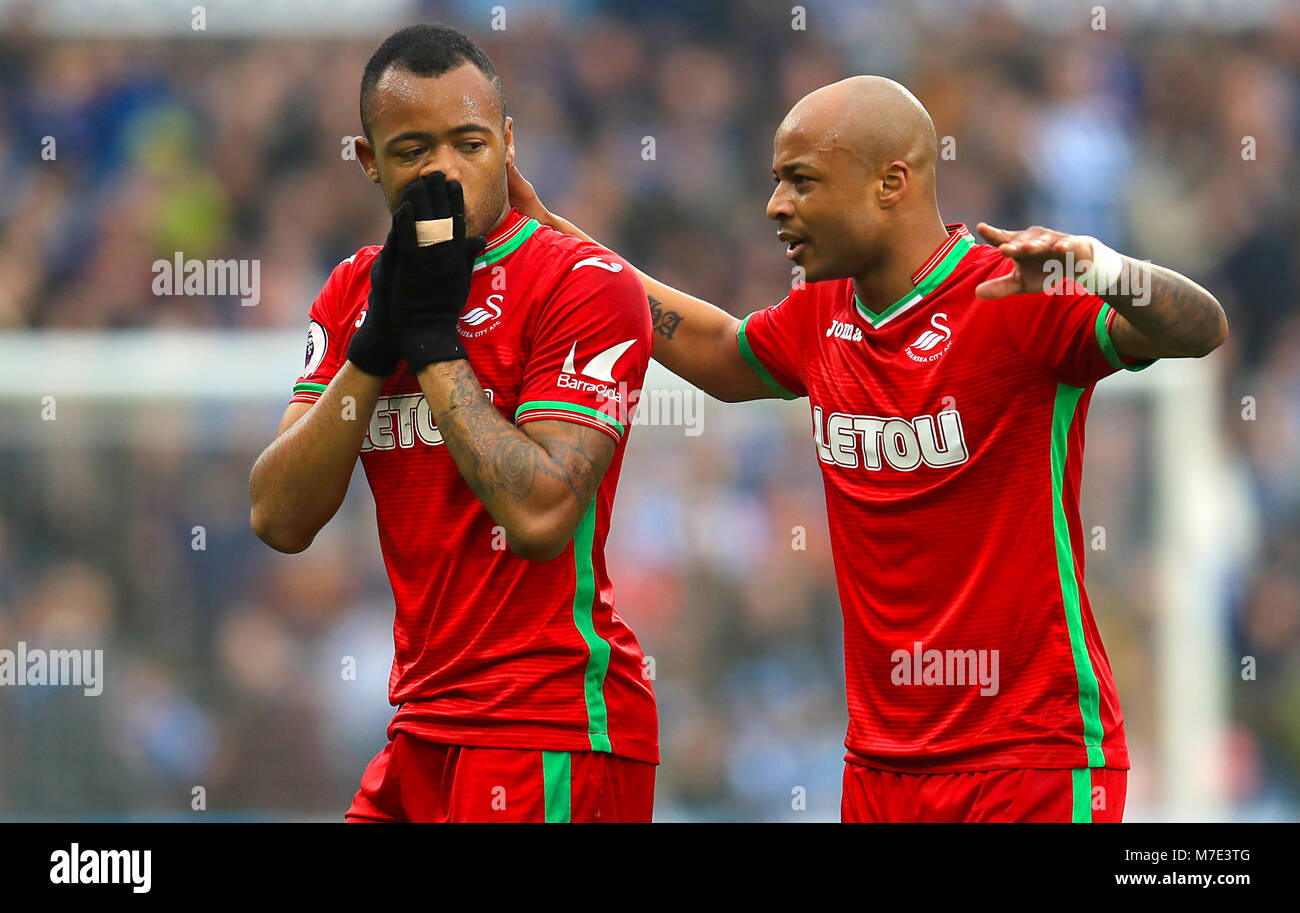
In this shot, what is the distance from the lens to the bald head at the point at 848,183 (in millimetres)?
3438

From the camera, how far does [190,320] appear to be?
7.32m

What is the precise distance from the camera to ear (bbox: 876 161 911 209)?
3.47 m

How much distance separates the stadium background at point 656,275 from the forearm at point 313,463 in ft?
9.41

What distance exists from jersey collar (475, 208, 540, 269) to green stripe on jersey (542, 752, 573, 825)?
0.99 m

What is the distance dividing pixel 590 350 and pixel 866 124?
3.00ft

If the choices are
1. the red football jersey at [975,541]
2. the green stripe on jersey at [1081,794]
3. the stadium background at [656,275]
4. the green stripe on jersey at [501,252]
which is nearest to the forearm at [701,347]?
the red football jersey at [975,541]

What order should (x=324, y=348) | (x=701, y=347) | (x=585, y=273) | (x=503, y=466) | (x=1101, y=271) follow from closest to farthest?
(x=503, y=466), (x=1101, y=271), (x=585, y=273), (x=324, y=348), (x=701, y=347)

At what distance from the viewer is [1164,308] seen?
2.98 m

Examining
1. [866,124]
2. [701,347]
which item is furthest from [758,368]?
[866,124]

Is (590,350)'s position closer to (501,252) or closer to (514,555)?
(501,252)

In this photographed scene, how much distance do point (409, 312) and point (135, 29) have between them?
6.52 metres

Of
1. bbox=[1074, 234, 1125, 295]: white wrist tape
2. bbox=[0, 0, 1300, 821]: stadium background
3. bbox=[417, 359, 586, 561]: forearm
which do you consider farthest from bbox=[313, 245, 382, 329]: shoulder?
bbox=[0, 0, 1300, 821]: stadium background

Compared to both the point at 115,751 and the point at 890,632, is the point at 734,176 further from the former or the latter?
the point at 890,632
